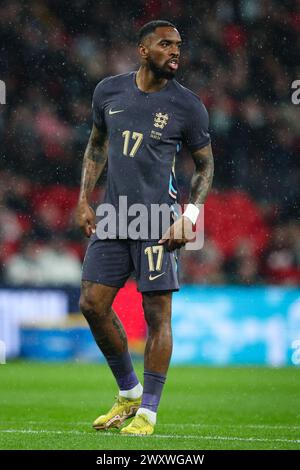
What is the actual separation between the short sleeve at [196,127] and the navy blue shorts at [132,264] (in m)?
0.59

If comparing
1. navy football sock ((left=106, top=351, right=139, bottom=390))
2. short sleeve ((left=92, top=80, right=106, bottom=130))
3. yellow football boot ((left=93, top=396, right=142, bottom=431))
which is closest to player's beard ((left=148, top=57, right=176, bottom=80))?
short sleeve ((left=92, top=80, right=106, bottom=130))

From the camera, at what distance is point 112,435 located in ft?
18.6

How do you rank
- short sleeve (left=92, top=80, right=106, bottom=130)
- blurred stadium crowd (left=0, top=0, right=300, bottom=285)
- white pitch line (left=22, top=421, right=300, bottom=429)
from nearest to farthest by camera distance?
short sleeve (left=92, top=80, right=106, bottom=130) < white pitch line (left=22, top=421, right=300, bottom=429) < blurred stadium crowd (left=0, top=0, right=300, bottom=285)

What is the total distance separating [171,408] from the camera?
789 centimetres

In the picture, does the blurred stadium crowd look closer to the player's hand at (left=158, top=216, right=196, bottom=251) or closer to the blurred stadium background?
the blurred stadium background

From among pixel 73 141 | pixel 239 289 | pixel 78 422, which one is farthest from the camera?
pixel 73 141

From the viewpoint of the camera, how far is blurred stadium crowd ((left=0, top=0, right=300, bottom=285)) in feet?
45.1

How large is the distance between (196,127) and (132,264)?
804 millimetres

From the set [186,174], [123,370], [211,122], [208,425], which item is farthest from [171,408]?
[211,122]

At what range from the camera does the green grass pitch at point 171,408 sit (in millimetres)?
5448

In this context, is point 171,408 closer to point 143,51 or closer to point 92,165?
point 92,165

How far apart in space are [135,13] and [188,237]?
10117 mm
